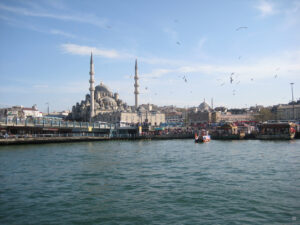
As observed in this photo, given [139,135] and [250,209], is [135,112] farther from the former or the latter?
[250,209]

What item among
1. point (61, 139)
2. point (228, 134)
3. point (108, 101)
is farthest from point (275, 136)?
point (108, 101)

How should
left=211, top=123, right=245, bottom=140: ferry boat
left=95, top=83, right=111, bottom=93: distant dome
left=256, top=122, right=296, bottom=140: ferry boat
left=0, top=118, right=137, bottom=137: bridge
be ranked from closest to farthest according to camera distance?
left=0, top=118, right=137, bottom=137: bridge < left=256, top=122, right=296, bottom=140: ferry boat < left=211, top=123, right=245, bottom=140: ferry boat < left=95, top=83, right=111, bottom=93: distant dome

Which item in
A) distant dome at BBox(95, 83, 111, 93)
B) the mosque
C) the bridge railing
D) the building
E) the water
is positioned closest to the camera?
the water

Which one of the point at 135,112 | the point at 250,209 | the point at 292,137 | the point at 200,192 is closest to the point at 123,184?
the point at 200,192

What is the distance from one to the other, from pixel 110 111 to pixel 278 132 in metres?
57.9

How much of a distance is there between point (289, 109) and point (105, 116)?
5638 cm

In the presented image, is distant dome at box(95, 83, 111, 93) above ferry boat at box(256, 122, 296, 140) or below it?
above

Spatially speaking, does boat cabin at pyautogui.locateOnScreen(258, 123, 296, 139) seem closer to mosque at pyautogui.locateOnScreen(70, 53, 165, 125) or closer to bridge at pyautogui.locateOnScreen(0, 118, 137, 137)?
bridge at pyautogui.locateOnScreen(0, 118, 137, 137)

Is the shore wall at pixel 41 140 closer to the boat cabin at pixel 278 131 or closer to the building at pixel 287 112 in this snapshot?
the boat cabin at pixel 278 131

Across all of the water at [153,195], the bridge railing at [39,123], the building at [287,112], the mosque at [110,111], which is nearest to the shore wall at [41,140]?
the bridge railing at [39,123]

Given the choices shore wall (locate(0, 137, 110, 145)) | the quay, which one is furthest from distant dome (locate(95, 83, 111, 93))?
shore wall (locate(0, 137, 110, 145))

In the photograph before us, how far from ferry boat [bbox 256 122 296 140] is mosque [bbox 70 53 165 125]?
39764mm

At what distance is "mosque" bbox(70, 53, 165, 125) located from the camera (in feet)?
→ 280

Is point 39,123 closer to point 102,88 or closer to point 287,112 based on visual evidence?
point 102,88
